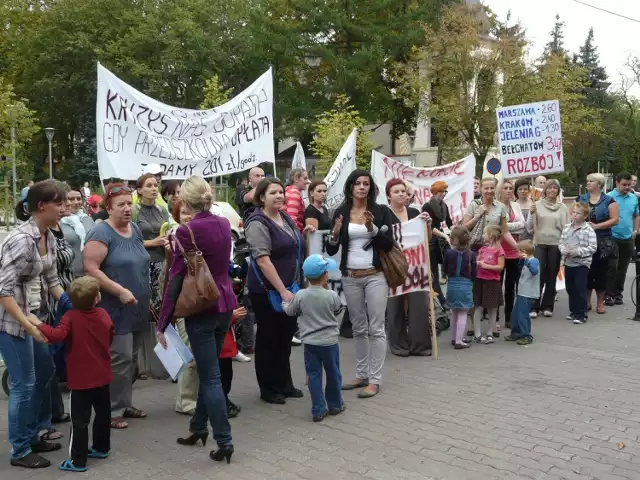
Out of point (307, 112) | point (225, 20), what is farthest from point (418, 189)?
point (225, 20)

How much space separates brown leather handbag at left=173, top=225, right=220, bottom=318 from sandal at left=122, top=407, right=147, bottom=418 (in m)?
1.56

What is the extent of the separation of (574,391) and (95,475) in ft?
14.3

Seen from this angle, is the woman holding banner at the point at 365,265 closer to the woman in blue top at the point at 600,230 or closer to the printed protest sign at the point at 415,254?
the printed protest sign at the point at 415,254

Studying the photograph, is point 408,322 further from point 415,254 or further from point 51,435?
point 51,435

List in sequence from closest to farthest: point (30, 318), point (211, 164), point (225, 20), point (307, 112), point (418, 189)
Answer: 1. point (30, 318)
2. point (211, 164)
3. point (418, 189)
4. point (307, 112)
5. point (225, 20)

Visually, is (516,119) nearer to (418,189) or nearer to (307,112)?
(418,189)

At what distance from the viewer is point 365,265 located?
20.9 feet

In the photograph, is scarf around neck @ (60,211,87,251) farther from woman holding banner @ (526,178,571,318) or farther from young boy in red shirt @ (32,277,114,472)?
woman holding banner @ (526,178,571,318)

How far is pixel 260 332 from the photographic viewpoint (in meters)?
6.28

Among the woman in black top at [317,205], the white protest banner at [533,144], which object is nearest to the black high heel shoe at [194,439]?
the woman in black top at [317,205]

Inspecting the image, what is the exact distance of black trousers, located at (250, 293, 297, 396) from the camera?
6189 millimetres

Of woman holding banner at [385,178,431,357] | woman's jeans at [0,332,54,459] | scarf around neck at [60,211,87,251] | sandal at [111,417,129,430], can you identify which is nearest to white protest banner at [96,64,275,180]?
scarf around neck at [60,211,87,251]

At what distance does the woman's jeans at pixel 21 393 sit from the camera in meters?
4.62

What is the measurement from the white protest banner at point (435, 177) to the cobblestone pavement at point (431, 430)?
12.4 ft
